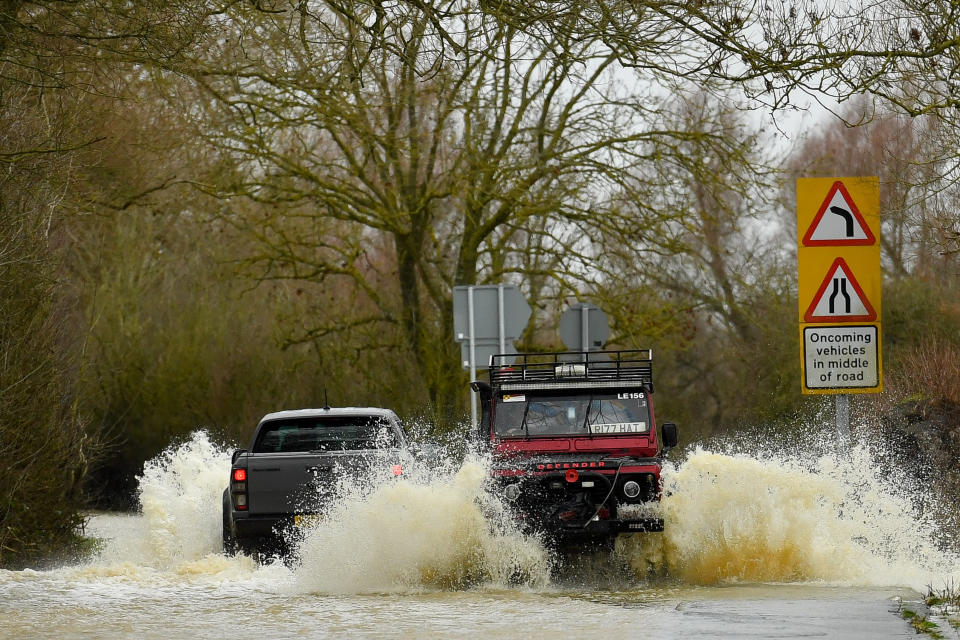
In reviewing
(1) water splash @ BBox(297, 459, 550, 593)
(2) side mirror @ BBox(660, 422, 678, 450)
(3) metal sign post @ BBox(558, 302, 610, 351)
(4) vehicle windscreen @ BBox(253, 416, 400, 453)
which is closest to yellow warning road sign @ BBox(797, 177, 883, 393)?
(1) water splash @ BBox(297, 459, 550, 593)

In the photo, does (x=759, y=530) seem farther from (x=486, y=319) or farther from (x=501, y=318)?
(x=486, y=319)

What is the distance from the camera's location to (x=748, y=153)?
23.7 meters

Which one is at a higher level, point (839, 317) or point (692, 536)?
point (839, 317)

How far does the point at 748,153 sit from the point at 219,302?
10719mm

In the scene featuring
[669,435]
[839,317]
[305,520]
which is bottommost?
[305,520]

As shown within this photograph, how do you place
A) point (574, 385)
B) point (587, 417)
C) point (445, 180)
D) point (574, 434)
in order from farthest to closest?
point (445, 180), point (574, 385), point (587, 417), point (574, 434)

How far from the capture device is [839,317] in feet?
36.7

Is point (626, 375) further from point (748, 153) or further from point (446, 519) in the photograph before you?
point (748, 153)

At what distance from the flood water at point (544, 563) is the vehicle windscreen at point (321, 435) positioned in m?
1.17

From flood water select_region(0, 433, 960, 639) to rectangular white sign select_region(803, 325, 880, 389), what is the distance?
2.06 feet

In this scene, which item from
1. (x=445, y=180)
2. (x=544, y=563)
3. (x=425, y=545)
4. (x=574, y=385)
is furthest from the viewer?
(x=445, y=180)

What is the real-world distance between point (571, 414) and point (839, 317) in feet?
14.0

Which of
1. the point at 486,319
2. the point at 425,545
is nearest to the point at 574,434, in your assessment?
the point at 425,545

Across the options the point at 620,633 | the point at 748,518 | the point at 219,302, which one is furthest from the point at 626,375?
the point at 219,302
